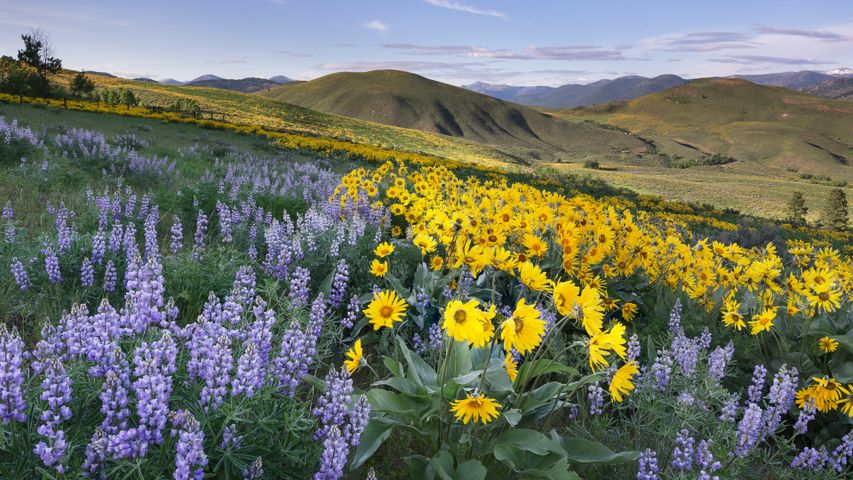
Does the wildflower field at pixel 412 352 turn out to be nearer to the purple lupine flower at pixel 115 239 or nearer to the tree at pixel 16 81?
the purple lupine flower at pixel 115 239

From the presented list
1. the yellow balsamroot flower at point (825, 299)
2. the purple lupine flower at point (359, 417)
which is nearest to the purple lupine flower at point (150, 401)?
the purple lupine flower at point (359, 417)

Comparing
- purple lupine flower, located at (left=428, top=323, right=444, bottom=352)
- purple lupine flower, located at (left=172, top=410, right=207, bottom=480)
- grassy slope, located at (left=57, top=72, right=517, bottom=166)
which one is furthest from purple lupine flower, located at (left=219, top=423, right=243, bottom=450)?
grassy slope, located at (left=57, top=72, right=517, bottom=166)

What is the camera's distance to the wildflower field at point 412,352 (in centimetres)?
185

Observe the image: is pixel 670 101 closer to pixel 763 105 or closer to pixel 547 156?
pixel 763 105

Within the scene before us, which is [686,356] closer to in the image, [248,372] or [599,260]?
[599,260]

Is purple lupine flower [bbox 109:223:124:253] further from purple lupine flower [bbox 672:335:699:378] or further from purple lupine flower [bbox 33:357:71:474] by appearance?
purple lupine flower [bbox 672:335:699:378]

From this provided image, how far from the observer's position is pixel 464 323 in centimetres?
189

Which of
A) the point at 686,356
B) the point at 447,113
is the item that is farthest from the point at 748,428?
the point at 447,113

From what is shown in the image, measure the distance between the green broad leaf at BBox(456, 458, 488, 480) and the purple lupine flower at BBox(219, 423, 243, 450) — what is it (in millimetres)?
904

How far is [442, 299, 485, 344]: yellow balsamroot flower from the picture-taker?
187 centimetres

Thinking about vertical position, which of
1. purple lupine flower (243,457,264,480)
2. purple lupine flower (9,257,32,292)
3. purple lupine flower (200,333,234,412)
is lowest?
purple lupine flower (243,457,264,480)

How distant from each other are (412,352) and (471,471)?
0.85m

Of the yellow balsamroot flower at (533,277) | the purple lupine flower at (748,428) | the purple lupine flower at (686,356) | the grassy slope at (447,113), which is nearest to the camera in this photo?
the purple lupine flower at (748,428)

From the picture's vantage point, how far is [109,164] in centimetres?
959
